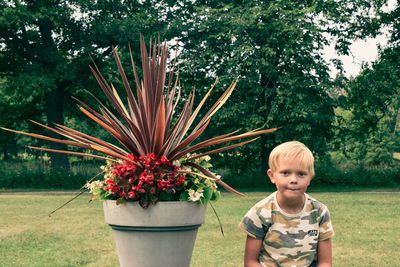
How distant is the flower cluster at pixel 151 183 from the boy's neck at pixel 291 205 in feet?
3.79

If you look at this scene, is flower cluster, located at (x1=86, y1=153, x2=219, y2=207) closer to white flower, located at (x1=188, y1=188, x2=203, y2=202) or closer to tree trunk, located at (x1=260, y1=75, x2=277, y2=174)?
white flower, located at (x1=188, y1=188, x2=203, y2=202)

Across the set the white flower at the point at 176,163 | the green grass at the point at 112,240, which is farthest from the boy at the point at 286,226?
the green grass at the point at 112,240

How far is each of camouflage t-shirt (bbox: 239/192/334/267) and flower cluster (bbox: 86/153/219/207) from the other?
1.11m

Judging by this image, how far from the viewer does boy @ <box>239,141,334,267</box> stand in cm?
267

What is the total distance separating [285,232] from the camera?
2715mm

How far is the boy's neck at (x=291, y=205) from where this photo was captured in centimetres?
272

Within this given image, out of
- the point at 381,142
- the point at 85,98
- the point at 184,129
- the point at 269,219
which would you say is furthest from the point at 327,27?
the point at 381,142

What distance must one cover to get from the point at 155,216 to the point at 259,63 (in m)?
18.0

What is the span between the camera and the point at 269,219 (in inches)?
107

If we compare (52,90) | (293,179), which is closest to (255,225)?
(293,179)

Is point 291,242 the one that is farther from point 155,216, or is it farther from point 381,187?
point 381,187

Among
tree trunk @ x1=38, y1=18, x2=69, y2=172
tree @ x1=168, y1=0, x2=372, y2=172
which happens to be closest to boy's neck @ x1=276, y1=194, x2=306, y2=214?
tree @ x1=168, y1=0, x2=372, y2=172

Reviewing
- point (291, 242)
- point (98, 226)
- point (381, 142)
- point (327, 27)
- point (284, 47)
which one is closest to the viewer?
point (291, 242)

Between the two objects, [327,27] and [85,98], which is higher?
[327,27]
